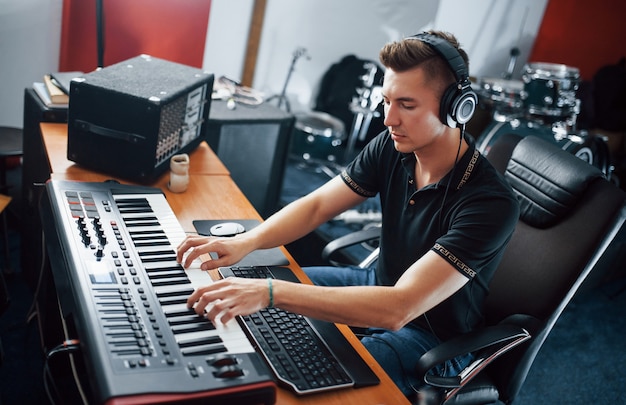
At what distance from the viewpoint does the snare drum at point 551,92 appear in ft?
14.0

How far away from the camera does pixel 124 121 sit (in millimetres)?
1757

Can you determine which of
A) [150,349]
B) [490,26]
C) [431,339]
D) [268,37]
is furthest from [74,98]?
[490,26]

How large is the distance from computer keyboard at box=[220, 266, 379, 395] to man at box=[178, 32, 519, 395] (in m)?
0.06

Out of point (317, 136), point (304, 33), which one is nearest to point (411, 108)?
point (317, 136)

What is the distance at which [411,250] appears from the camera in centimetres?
164

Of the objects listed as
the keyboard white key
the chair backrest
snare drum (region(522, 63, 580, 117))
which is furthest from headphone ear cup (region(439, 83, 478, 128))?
snare drum (region(522, 63, 580, 117))

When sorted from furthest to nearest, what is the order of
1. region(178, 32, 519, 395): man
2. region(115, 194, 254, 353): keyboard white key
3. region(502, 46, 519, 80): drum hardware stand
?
1. region(502, 46, 519, 80): drum hardware stand
2. region(178, 32, 519, 395): man
3. region(115, 194, 254, 353): keyboard white key

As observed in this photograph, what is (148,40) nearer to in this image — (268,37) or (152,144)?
(268,37)

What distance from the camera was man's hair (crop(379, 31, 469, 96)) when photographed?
1417mm

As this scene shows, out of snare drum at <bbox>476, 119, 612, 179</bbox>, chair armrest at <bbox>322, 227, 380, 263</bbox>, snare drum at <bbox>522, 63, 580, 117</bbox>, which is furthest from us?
snare drum at <bbox>522, 63, 580, 117</bbox>

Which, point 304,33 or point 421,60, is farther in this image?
point 304,33

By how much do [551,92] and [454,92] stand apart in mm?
3234

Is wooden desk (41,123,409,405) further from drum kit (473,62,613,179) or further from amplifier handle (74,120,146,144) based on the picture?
drum kit (473,62,613,179)

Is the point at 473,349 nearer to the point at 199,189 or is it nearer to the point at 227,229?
the point at 227,229
